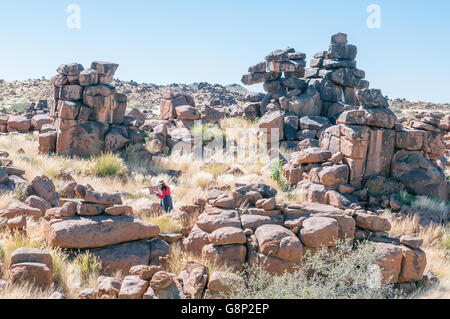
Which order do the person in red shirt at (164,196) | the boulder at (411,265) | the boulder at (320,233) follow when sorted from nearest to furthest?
the boulder at (320,233) < the boulder at (411,265) < the person in red shirt at (164,196)

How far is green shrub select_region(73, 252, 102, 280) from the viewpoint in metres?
6.88

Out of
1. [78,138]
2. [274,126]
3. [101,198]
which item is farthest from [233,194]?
[78,138]

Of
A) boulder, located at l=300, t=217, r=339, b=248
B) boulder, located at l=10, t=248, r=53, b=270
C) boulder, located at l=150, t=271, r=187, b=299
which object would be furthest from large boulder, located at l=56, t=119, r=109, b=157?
boulder, located at l=150, t=271, r=187, b=299

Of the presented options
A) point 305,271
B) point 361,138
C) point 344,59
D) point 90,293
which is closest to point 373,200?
point 361,138

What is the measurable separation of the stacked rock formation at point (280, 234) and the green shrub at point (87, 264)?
1718mm

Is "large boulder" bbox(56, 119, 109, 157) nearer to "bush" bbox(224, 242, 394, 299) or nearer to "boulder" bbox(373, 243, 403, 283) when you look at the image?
"bush" bbox(224, 242, 394, 299)

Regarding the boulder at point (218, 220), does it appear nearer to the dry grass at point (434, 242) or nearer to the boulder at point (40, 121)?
the dry grass at point (434, 242)

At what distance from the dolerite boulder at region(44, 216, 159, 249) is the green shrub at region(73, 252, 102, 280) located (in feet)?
1.04

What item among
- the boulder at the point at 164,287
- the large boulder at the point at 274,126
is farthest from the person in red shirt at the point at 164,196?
the large boulder at the point at 274,126

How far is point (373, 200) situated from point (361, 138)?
1897 millimetres

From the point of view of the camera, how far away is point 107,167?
14891mm

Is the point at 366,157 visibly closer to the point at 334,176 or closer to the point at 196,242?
the point at 334,176

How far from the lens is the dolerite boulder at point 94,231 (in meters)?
7.35

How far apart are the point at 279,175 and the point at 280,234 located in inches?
245
